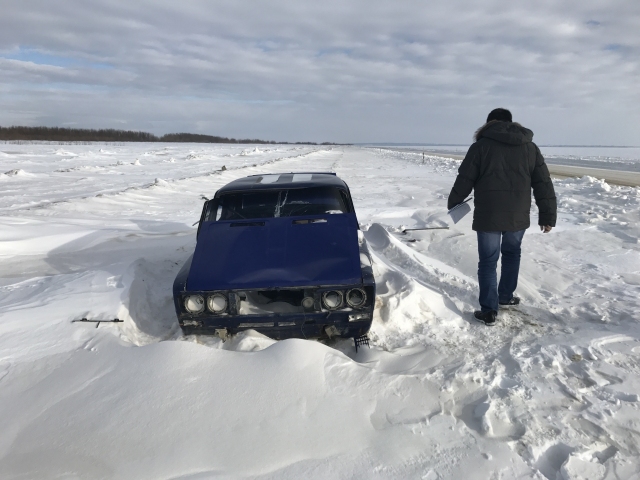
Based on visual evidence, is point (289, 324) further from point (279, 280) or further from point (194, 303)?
point (194, 303)

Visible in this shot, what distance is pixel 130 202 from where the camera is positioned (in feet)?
40.4

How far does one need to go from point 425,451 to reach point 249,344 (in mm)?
1683

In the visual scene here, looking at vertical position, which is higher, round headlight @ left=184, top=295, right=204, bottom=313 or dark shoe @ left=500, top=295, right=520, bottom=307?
round headlight @ left=184, top=295, right=204, bottom=313

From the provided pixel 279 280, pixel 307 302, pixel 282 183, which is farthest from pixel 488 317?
pixel 282 183

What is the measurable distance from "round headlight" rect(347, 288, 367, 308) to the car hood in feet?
0.28

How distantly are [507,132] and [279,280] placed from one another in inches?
96.1

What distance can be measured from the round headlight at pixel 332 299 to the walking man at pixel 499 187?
5.10 feet

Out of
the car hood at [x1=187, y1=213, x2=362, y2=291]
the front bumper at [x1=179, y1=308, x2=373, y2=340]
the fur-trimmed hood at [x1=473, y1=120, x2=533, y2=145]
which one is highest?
the fur-trimmed hood at [x1=473, y1=120, x2=533, y2=145]

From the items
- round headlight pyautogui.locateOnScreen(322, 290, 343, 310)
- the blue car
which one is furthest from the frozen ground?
round headlight pyautogui.locateOnScreen(322, 290, 343, 310)

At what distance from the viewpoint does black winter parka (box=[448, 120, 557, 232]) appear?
4121 mm

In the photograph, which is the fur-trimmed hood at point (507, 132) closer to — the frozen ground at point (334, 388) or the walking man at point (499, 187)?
the walking man at point (499, 187)

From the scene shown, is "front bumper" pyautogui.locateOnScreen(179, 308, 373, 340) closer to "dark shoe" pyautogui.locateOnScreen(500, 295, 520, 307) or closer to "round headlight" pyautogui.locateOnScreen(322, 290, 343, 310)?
"round headlight" pyautogui.locateOnScreen(322, 290, 343, 310)

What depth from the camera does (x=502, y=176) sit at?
416 cm

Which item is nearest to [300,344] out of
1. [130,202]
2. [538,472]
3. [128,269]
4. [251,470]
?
[251,470]
